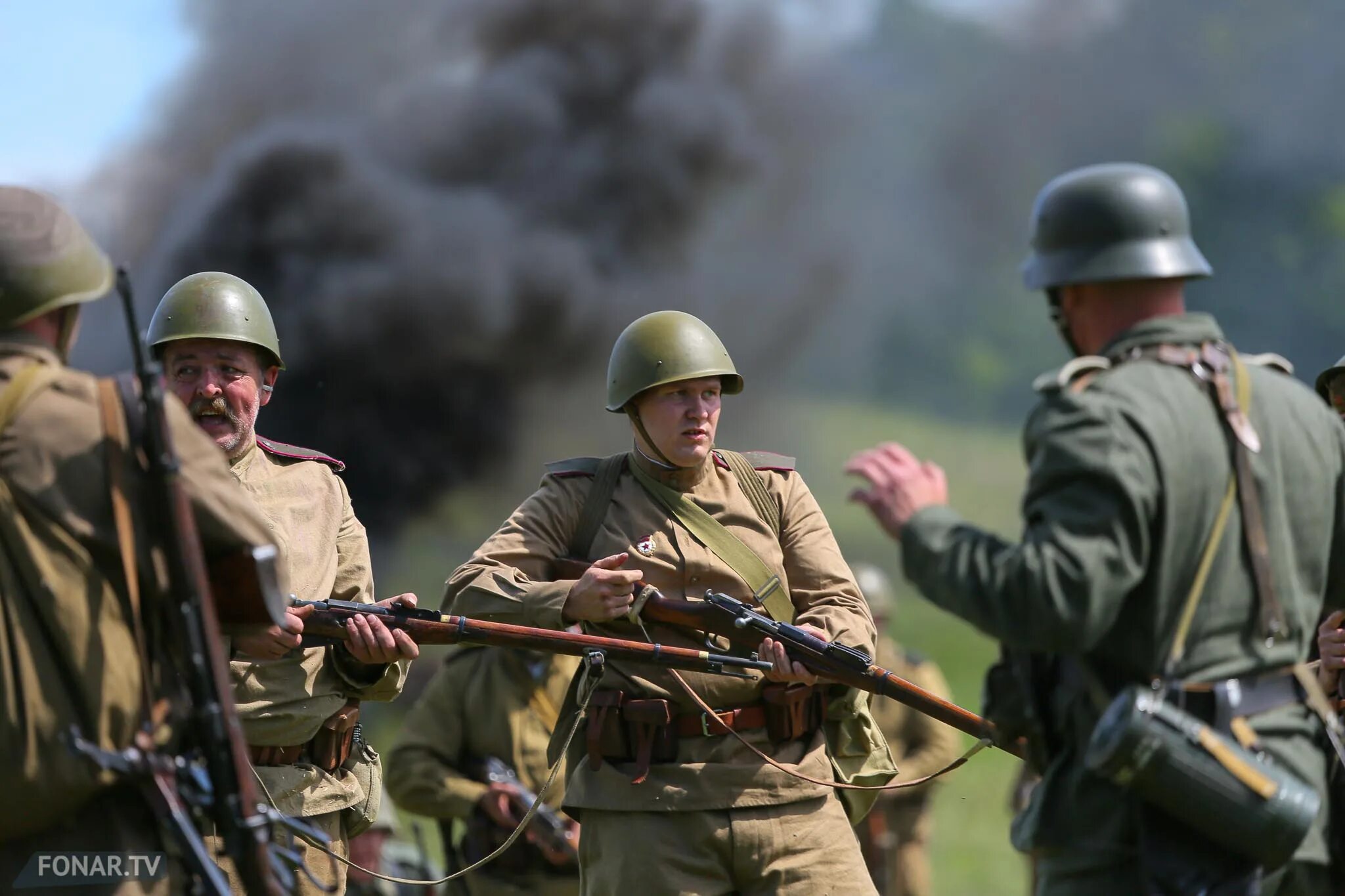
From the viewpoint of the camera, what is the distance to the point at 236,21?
895 inches

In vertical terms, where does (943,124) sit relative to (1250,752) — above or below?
above

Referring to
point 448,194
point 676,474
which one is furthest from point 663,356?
point 448,194

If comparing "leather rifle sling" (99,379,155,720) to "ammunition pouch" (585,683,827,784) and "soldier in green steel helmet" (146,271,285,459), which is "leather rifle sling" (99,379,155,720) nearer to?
"soldier in green steel helmet" (146,271,285,459)

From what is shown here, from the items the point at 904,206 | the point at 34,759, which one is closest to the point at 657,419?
the point at 34,759

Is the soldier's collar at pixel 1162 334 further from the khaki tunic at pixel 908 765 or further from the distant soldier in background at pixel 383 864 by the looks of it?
the khaki tunic at pixel 908 765

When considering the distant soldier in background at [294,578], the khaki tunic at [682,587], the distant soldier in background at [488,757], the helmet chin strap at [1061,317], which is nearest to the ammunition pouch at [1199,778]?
the helmet chin strap at [1061,317]

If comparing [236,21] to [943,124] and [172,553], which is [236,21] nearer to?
[943,124]

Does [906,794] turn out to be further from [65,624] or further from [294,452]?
[65,624]

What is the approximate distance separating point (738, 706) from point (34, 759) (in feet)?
9.45

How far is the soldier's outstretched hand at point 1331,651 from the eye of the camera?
18.9 feet

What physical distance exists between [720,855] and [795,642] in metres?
0.82

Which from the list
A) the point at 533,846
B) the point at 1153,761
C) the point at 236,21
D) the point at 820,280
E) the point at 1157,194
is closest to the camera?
the point at 1153,761

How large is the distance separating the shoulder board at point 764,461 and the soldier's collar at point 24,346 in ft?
9.97

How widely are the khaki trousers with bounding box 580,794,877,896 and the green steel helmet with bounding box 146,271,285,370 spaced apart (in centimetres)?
229
